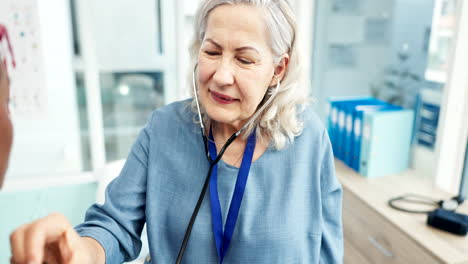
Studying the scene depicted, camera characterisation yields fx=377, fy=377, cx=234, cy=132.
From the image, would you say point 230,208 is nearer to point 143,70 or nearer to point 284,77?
point 284,77

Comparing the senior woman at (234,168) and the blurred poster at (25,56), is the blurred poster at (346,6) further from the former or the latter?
the blurred poster at (25,56)

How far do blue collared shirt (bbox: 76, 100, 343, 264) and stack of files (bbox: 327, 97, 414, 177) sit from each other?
77 centimetres

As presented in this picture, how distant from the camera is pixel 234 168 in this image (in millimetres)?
924

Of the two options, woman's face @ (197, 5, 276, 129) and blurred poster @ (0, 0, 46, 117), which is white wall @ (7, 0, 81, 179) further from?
woman's face @ (197, 5, 276, 129)

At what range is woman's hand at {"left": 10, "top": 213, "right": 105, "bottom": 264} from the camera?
18.3 inches

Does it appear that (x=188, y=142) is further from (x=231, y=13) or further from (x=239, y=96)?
(x=231, y=13)

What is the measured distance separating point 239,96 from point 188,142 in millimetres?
193

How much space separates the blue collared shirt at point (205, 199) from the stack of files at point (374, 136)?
0.77 meters

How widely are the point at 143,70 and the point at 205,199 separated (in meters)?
1.91

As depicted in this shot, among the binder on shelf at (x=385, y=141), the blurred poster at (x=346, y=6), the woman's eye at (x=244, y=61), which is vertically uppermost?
the blurred poster at (x=346, y=6)

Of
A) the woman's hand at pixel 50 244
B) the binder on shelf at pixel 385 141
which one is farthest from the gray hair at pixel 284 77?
the binder on shelf at pixel 385 141

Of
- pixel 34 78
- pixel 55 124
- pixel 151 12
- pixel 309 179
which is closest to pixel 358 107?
pixel 309 179

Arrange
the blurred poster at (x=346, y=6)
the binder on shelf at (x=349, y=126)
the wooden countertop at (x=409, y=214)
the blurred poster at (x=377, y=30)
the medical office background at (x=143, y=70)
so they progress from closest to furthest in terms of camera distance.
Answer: the wooden countertop at (x=409, y=214) → the medical office background at (x=143, y=70) → the binder on shelf at (x=349, y=126) → the blurred poster at (x=377, y=30) → the blurred poster at (x=346, y=6)

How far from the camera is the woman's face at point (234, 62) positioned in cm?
81
